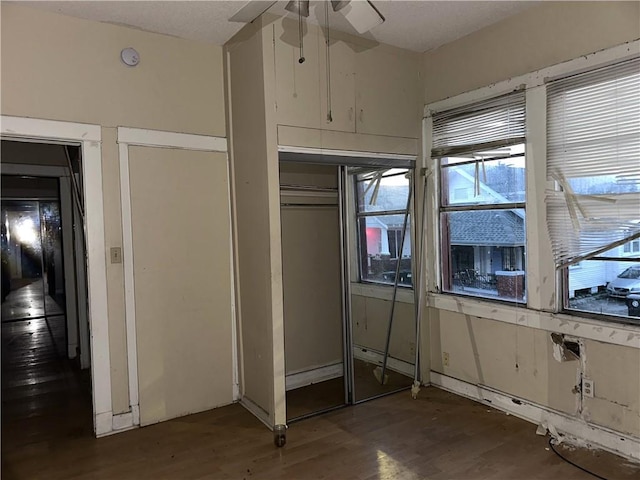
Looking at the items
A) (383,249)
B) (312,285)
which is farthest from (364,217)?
(312,285)

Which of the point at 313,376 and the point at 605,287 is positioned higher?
the point at 605,287

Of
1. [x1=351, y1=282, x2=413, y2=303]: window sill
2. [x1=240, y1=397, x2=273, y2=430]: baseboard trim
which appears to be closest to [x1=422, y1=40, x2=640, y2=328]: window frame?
[x1=351, y1=282, x2=413, y2=303]: window sill

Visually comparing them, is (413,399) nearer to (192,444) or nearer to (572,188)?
(192,444)

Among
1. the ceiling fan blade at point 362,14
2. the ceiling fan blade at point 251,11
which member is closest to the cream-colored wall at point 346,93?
the ceiling fan blade at point 251,11

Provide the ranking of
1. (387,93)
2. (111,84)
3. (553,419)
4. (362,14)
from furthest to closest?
(387,93)
(111,84)
(553,419)
(362,14)

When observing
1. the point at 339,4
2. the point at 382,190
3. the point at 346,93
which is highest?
the point at 339,4

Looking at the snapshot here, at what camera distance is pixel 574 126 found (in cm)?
281

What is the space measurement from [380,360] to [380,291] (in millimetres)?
561

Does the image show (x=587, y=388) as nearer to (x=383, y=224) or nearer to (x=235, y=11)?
(x=383, y=224)

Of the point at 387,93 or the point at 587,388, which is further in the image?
the point at 387,93

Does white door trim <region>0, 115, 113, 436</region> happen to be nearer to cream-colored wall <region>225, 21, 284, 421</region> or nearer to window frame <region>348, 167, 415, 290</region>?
cream-colored wall <region>225, 21, 284, 421</region>

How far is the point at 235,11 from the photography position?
116 inches

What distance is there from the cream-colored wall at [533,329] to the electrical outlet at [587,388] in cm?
3

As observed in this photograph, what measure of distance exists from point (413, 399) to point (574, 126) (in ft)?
7.27
